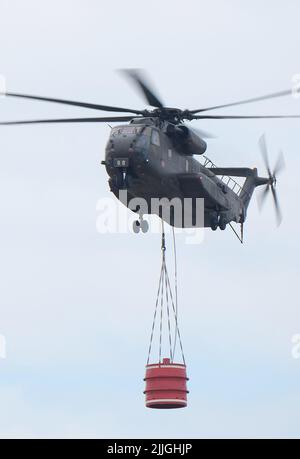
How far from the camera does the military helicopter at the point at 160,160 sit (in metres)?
51.4

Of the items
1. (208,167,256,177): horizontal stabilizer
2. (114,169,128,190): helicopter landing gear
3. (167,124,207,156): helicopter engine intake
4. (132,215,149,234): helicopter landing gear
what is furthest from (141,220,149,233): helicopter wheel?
(208,167,256,177): horizontal stabilizer

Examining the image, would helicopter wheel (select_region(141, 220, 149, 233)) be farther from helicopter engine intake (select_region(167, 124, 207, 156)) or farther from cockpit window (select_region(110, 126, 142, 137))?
cockpit window (select_region(110, 126, 142, 137))

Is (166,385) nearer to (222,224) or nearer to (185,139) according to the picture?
(222,224)

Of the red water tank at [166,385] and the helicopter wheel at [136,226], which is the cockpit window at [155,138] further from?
the red water tank at [166,385]

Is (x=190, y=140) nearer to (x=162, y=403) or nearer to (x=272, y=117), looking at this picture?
(x=272, y=117)

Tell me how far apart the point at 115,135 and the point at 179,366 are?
969 centimetres

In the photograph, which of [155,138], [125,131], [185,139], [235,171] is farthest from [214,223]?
[235,171]

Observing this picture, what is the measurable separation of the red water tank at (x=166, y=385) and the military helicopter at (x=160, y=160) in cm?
619

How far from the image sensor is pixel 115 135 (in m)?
52.1

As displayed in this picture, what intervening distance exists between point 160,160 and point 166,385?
9.24m

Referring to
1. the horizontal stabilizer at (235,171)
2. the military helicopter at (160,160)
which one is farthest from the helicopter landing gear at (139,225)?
the horizontal stabilizer at (235,171)
